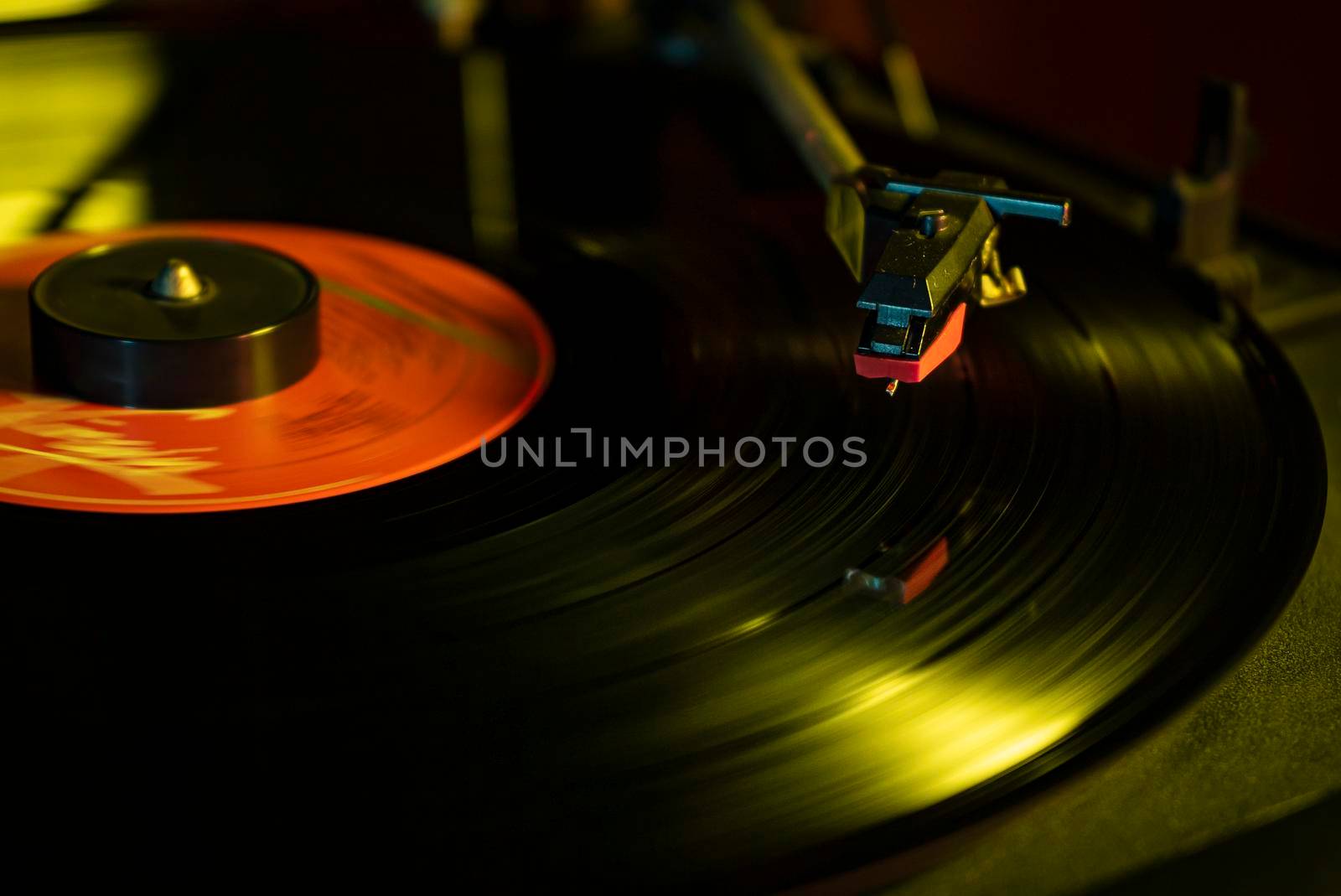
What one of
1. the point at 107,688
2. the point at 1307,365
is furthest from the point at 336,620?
the point at 1307,365

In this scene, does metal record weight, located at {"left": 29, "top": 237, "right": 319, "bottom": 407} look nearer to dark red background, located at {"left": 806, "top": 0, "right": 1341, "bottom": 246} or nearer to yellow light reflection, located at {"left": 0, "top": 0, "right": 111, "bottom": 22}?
yellow light reflection, located at {"left": 0, "top": 0, "right": 111, "bottom": 22}

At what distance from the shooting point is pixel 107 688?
22.1 inches

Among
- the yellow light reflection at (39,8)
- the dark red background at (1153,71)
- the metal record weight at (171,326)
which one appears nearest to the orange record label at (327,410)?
the metal record weight at (171,326)

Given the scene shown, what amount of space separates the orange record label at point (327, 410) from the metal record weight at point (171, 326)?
1 cm

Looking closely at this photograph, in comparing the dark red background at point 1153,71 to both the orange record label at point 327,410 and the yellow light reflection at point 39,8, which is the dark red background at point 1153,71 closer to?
the orange record label at point 327,410

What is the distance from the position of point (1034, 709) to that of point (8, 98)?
91 cm

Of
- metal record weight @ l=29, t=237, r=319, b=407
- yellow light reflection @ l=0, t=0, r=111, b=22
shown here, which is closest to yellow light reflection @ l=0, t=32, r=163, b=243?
yellow light reflection @ l=0, t=0, r=111, b=22

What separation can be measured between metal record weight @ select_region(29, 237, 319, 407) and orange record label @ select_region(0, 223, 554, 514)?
0.01 m

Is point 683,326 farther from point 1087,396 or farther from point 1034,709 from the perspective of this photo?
point 1034,709

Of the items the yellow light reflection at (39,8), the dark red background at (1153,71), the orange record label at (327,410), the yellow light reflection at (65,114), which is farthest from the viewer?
the dark red background at (1153,71)

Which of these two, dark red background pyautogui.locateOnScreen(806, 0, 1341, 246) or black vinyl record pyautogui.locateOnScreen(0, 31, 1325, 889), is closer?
black vinyl record pyautogui.locateOnScreen(0, 31, 1325, 889)

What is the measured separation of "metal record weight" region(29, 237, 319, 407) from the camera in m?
0.79

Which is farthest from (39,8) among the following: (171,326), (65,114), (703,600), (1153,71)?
(1153,71)

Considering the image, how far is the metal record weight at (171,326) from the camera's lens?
2.60 ft
